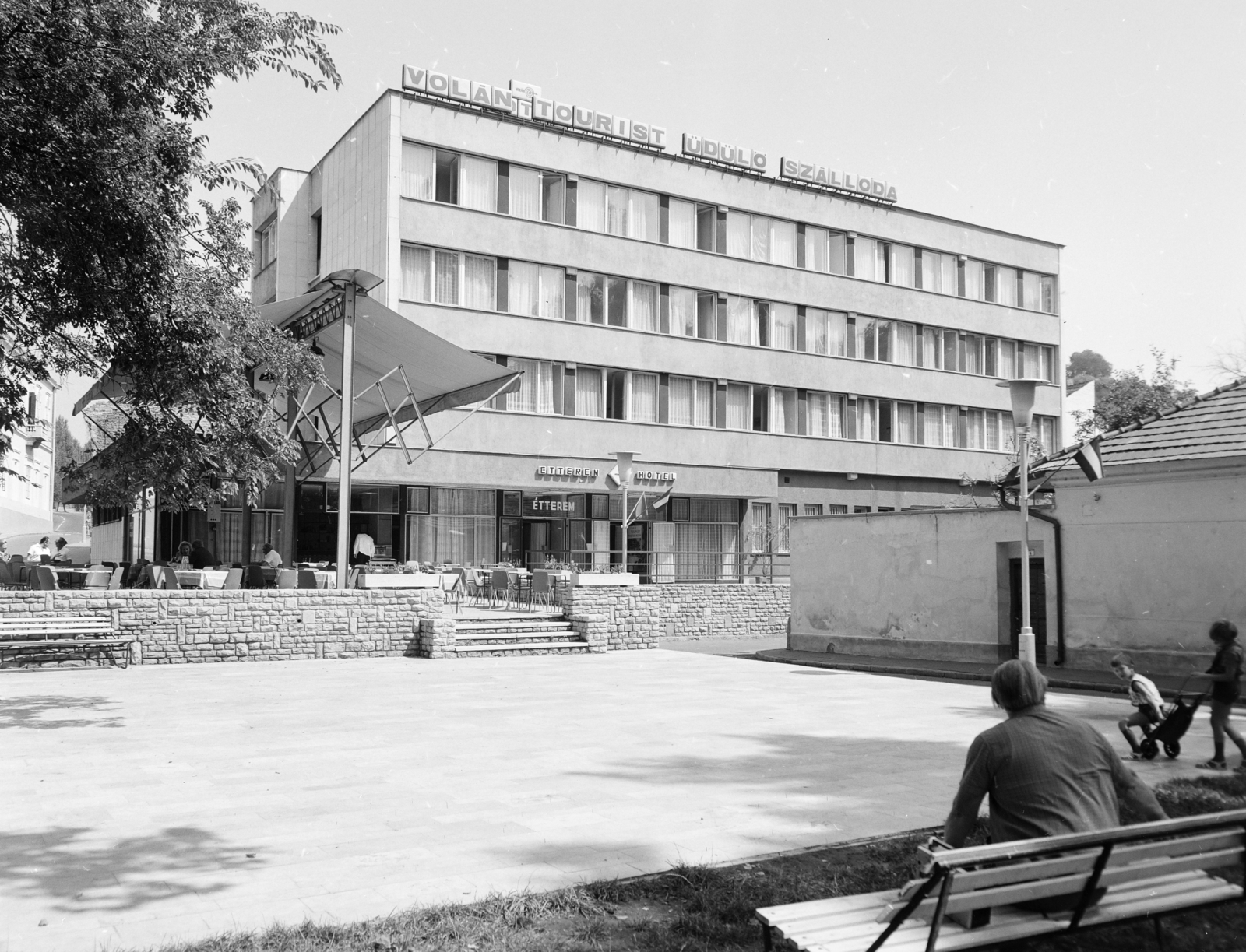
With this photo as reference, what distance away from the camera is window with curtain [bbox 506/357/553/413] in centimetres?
3738

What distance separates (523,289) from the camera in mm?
37781

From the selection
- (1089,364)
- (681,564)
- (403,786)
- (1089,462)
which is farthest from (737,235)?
(1089,364)

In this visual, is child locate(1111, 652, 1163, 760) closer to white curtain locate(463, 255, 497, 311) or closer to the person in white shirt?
the person in white shirt

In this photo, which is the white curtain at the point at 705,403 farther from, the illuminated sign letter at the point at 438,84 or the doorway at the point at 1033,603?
the doorway at the point at 1033,603

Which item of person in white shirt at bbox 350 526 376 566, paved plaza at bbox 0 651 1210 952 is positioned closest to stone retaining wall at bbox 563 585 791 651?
paved plaza at bbox 0 651 1210 952

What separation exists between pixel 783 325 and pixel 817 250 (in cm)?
348

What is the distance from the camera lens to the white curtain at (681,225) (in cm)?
4106

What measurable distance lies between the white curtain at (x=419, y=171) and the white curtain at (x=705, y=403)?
11.6 m

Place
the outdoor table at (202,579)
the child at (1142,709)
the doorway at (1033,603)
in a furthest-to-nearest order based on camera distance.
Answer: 1. the outdoor table at (202,579)
2. the doorway at (1033,603)
3. the child at (1142,709)

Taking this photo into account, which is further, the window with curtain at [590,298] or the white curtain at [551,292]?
A: the window with curtain at [590,298]

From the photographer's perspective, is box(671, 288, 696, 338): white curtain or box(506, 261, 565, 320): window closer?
box(506, 261, 565, 320): window

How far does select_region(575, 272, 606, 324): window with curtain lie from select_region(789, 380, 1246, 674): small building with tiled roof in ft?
53.7

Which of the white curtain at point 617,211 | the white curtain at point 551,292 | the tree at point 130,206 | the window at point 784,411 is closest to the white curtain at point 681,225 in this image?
the white curtain at point 617,211

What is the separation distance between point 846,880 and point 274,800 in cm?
409
